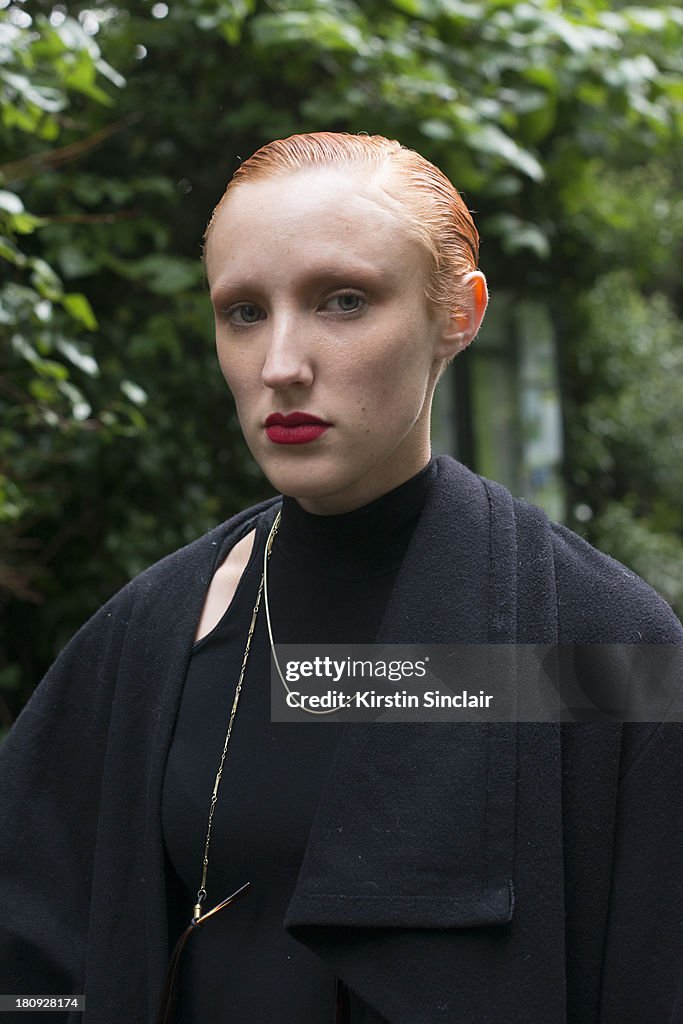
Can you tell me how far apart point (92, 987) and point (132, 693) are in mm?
337

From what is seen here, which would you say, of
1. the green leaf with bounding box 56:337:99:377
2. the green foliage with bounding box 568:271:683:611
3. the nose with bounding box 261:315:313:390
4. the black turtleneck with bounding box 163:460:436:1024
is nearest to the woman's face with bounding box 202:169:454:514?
the nose with bounding box 261:315:313:390

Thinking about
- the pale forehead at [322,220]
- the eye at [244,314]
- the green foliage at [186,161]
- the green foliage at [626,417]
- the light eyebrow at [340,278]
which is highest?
the pale forehead at [322,220]

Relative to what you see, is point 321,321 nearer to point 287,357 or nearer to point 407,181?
point 287,357

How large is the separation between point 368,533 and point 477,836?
0.35 meters

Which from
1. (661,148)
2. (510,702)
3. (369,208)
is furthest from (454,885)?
(661,148)

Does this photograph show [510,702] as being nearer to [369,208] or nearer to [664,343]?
[369,208]

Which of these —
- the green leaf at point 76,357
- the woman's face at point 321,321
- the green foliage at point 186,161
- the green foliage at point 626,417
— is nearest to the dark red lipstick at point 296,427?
the woman's face at point 321,321

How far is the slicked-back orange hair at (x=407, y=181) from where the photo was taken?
1.27 m

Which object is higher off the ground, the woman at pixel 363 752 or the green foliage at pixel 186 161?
the woman at pixel 363 752

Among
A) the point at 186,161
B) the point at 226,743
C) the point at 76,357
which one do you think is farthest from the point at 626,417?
the point at 226,743

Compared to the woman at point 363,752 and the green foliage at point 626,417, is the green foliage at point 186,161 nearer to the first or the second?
the woman at point 363,752

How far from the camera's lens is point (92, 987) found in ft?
4.63

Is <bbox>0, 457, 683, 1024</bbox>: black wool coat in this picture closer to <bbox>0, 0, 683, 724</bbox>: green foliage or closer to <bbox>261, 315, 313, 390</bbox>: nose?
<bbox>261, 315, 313, 390</bbox>: nose

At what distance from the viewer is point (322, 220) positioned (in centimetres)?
123
